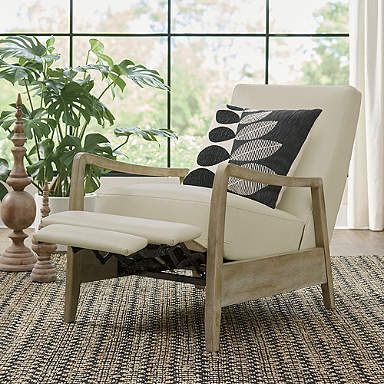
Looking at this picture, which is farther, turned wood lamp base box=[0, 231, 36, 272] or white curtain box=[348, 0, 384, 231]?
white curtain box=[348, 0, 384, 231]

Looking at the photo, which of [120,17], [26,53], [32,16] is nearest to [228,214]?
[26,53]

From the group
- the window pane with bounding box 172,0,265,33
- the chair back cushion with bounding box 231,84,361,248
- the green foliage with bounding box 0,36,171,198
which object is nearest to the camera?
the chair back cushion with bounding box 231,84,361,248

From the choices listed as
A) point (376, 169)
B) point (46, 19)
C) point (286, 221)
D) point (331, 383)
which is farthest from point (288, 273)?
point (46, 19)

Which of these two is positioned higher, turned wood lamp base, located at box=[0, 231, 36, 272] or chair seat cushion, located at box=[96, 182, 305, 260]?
chair seat cushion, located at box=[96, 182, 305, 260]

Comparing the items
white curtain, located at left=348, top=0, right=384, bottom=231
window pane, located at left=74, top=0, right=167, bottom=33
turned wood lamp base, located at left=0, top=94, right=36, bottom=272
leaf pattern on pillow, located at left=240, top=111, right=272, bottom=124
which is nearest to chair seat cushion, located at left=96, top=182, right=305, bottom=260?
leaf pattern on pillow, located at left=240, top=111, right=272, bottom=124

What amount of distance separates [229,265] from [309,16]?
13.6 feet

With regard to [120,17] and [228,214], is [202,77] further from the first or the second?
[228,214]

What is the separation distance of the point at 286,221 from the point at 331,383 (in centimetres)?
85

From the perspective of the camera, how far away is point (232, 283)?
2842 millimetres

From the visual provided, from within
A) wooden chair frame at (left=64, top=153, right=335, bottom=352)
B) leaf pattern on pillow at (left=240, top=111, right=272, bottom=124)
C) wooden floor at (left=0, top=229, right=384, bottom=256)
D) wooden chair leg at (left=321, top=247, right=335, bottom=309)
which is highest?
leaf pattern on pillow at (left=240, top=111, right=272, bottom=124)

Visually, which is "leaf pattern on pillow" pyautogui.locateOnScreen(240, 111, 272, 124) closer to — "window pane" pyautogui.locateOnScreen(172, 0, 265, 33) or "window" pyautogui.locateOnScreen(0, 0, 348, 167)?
"window" pyautogui.locateOnScreen(0, 0, 348, 167)

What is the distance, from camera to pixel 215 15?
666 centimetres

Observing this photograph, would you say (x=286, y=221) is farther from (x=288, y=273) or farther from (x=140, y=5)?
(x=140, y=5)

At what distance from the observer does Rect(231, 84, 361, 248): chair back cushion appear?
3.31m
